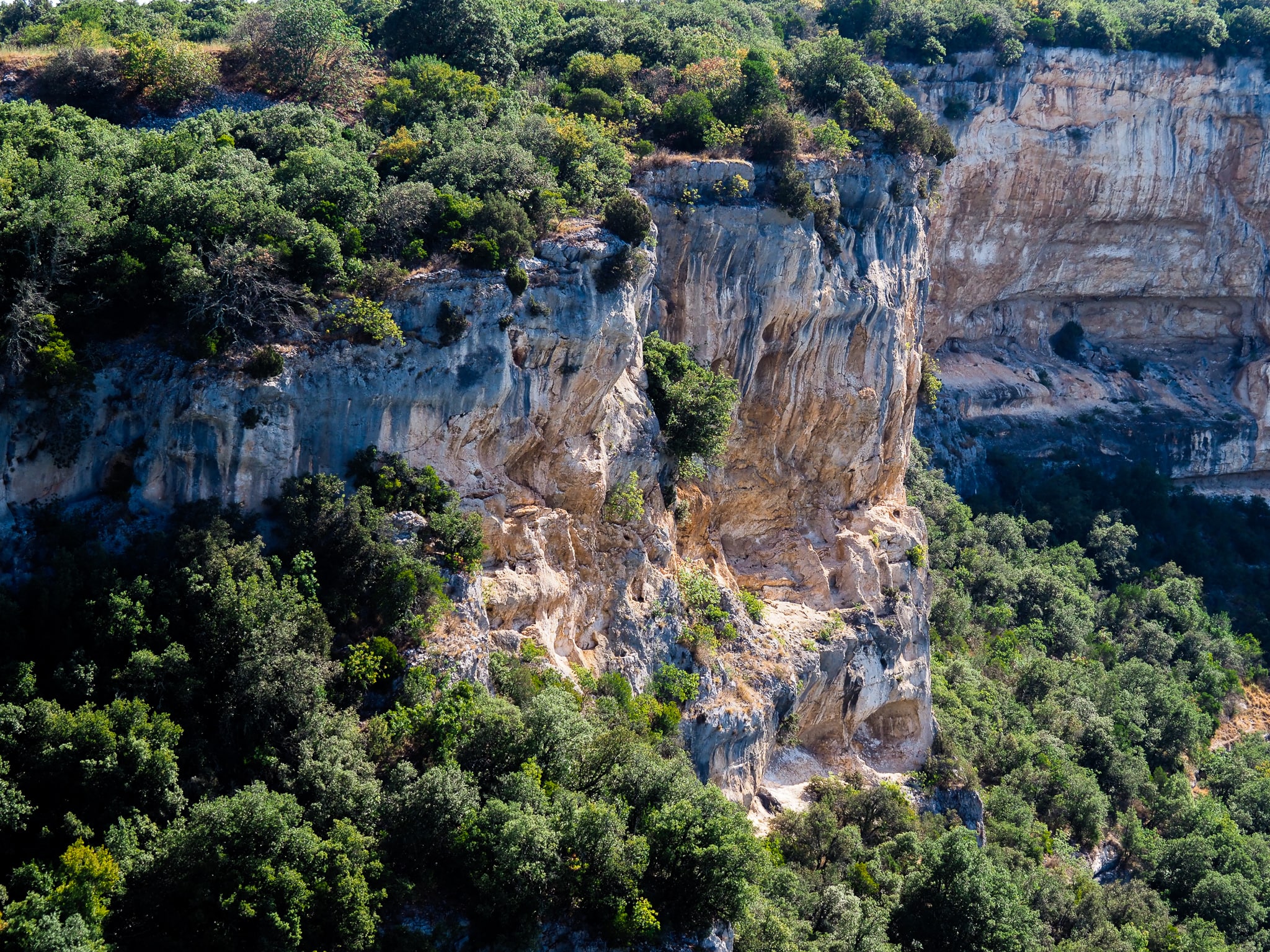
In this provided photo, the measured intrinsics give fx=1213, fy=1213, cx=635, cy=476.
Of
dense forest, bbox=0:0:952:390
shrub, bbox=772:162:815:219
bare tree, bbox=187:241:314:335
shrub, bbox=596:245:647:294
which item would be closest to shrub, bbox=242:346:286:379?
dense forest, bbox=0:0:952:390

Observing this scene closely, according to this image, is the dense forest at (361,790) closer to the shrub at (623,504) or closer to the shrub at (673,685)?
the shrub at (673,685)

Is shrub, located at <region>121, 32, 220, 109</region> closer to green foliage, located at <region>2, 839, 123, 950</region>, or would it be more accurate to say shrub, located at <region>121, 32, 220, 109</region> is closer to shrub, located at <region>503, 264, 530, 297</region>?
shrub, located at <region>503, 264, 530, 297</region>

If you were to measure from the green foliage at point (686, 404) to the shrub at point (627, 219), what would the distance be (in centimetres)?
392

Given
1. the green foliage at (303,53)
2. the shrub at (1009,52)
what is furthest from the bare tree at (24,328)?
the shrub at (1009,52)

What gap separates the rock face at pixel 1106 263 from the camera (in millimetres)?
66062

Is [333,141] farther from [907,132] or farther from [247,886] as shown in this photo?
[247,886]

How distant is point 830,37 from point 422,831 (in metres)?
36.4

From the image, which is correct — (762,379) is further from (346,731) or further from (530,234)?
(346,731)

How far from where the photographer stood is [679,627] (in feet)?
118

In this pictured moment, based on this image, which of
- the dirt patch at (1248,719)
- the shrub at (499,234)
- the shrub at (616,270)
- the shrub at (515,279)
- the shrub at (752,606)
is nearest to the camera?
the shrub at (515,279)

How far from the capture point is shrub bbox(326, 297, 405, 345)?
30672 mm

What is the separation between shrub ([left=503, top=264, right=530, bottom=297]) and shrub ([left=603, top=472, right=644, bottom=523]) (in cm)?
656

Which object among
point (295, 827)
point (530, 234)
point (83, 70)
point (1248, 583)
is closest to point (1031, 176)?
point (1248, 583)

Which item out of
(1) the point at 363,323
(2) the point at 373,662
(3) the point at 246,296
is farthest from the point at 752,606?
(3) the point at 246,296
